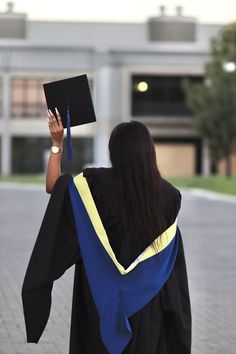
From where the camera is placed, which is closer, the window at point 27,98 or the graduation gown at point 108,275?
the graduation gown at point 108,275

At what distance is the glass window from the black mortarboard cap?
5627 centimetres

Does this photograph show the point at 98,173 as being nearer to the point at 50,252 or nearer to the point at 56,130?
the point at 56,130

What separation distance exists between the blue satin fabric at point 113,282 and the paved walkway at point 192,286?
2.38 m

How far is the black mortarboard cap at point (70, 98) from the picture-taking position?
4.50 metres

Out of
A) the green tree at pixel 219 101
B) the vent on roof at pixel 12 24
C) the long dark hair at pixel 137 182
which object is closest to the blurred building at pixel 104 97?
the vent on roof at pixel 12 24

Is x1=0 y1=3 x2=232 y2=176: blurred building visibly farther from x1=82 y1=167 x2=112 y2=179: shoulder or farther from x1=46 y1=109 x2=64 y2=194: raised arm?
x1=82 y1=167 x2=112 y2=179: shoulder

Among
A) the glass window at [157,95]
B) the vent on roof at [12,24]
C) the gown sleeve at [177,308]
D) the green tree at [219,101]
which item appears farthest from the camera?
the vent on roof at [12,24]

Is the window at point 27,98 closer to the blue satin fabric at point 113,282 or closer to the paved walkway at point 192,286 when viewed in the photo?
the paved walkway at point 192,286

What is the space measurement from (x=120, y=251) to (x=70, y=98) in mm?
876

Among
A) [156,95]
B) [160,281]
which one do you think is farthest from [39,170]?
[160,281]

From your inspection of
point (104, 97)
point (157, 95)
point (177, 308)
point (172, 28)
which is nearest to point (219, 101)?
point (157, 95)

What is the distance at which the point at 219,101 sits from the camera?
153 ft

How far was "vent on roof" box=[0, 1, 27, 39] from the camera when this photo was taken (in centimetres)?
6700

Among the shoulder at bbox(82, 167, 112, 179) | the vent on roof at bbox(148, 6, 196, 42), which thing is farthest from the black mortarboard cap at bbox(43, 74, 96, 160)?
the vent on roof at bbox(148, 6, 196, 42)
